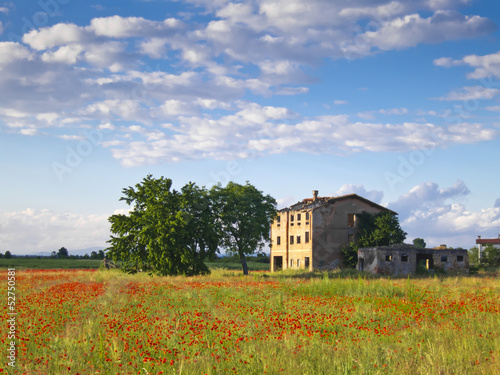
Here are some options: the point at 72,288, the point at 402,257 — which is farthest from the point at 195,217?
the point at 402,257

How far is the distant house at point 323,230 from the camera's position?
60.4m

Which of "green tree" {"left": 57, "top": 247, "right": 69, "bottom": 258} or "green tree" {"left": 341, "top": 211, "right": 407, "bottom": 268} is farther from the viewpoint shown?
"green tree" {"left": 57, "top": 247, "right": 69, "bottom": 258}

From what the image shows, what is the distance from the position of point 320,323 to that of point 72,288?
12.9 m

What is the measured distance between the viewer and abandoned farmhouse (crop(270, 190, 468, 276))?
5212 centimetres

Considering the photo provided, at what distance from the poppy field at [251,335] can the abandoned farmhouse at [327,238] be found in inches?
1422

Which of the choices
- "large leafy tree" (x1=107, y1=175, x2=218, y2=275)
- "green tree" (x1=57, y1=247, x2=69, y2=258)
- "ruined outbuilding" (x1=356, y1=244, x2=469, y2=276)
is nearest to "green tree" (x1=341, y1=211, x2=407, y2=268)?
"ruined outbuilding" (x1=356, y1=244, x2=469, y2=276)

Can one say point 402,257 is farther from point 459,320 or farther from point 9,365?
point 9,365

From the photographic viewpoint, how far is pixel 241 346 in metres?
9.85

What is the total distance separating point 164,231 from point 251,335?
27.8m

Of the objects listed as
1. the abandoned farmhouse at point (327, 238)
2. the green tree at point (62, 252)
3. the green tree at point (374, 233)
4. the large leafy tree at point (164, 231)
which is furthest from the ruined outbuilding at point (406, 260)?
the green tree at point (62, 252)

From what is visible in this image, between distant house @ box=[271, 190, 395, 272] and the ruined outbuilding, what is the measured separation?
7632mm

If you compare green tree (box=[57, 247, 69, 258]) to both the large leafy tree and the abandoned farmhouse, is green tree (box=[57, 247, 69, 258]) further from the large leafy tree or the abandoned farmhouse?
the large leafy tree

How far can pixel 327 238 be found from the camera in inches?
2399

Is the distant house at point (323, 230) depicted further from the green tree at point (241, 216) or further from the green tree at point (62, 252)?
the green tree at point (62, 252)
